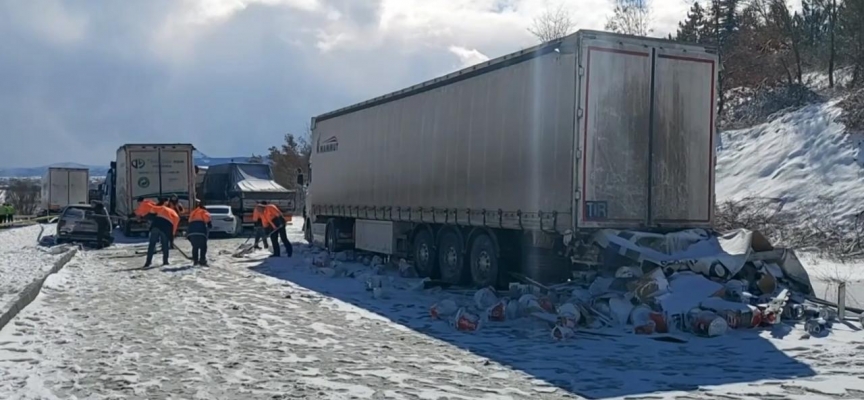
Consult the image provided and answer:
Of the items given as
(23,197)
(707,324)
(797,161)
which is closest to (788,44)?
(797,161)

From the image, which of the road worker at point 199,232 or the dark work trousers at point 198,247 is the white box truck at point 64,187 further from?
the road worker at point 199,232

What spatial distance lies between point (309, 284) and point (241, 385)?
8.15 meters

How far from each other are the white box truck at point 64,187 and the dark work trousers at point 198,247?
3308 centimetres

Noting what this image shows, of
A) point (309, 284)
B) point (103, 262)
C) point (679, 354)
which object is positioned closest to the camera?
point (679, 354)

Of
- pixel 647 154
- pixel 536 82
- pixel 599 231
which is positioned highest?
pixel 536 82

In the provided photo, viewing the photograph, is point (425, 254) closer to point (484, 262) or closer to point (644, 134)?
point (484, 262)

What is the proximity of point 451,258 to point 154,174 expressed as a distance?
1821 cm

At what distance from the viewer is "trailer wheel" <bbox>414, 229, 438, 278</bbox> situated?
16.4 metres

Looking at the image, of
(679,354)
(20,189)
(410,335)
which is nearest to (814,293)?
(679,354)

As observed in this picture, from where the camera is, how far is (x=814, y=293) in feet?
40.8

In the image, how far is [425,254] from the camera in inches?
661

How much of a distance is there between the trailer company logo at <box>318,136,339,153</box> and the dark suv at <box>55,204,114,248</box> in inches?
277

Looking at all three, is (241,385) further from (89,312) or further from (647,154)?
(647,154)

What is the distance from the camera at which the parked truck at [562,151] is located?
12000mm
